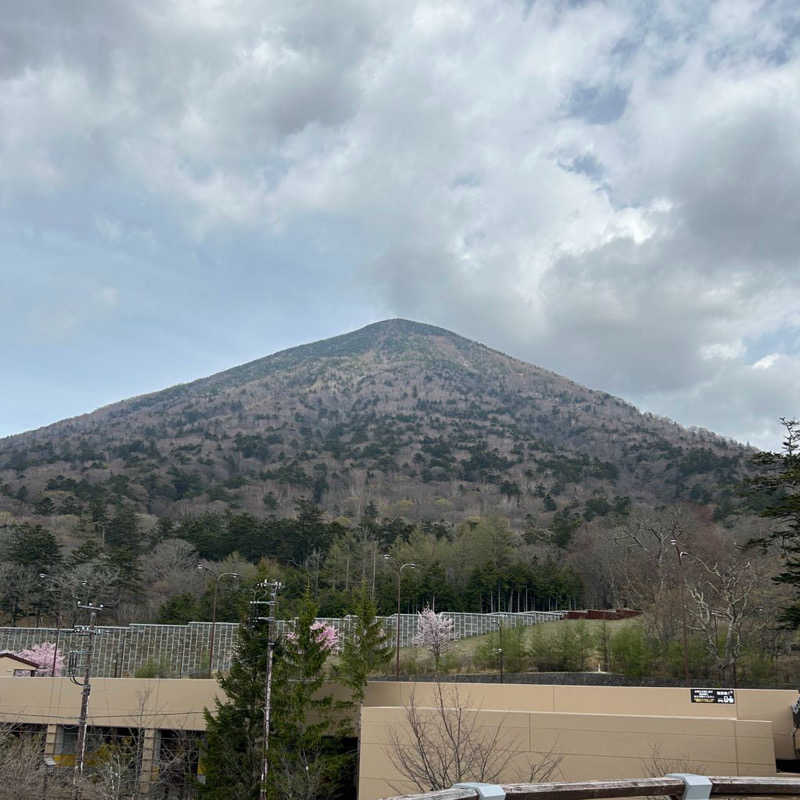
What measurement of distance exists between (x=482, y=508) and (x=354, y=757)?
329ft

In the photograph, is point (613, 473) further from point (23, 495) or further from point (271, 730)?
point (271, 730)

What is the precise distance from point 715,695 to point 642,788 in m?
26.5

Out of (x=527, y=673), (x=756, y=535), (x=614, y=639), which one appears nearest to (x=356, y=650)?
(x=527, y=673)

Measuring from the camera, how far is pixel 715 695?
27.8 metres

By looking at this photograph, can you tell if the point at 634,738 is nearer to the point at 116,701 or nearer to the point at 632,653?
the point at 632,653

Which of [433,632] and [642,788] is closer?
[642,788]

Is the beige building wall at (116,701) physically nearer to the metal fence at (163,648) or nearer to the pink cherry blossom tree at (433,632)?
the metal fence at (163,648)

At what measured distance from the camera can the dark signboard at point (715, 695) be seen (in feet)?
91.0

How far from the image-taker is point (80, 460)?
550 feet

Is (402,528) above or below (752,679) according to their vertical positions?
above

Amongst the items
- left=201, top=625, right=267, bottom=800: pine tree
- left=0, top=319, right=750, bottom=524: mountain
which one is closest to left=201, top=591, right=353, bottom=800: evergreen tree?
left=201, top=625, right=267, bottom=800: pine tree

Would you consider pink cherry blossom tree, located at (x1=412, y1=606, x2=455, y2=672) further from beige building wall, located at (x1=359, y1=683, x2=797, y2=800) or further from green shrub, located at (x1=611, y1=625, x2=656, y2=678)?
beige building wall, located at (x1=359, y1=683, x2=797, y2=800)

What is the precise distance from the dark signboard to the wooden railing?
25801 mm

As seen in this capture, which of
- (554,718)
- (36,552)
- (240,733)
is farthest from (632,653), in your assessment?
(36,552)
